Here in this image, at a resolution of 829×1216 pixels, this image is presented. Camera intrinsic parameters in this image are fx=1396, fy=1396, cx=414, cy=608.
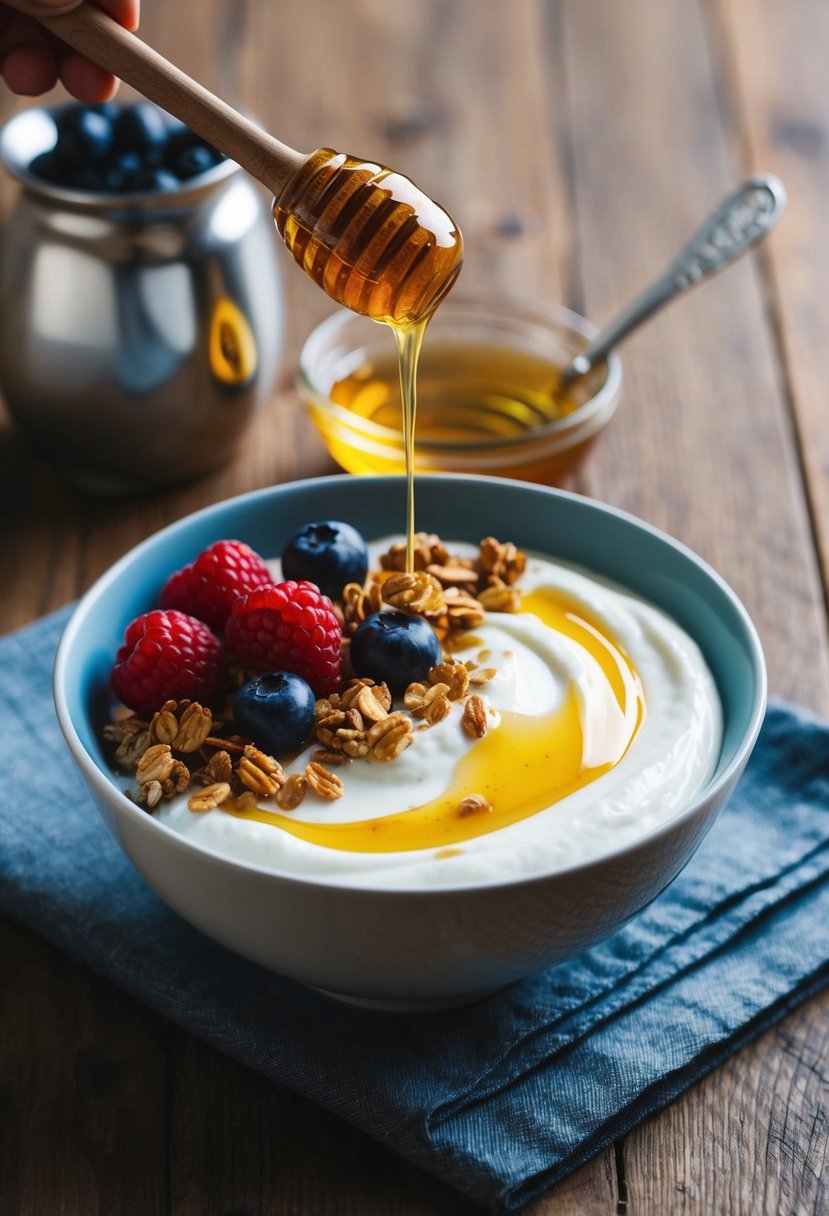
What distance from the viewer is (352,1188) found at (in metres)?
1.23

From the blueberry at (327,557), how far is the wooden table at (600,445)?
480mm

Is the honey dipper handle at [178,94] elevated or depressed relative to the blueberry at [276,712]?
elevated

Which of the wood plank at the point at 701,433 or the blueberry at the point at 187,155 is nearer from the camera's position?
the wood plank at the point at 701,433

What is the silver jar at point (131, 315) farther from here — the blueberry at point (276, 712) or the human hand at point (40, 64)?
the blueberry at point (276, 712)

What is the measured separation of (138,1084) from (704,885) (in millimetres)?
627

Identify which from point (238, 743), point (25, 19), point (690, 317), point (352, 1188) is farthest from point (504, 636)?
point (690, 317)

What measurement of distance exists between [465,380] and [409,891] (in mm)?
1280

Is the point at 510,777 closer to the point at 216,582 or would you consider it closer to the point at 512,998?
the point at 512,998

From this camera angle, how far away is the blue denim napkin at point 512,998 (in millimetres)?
1256

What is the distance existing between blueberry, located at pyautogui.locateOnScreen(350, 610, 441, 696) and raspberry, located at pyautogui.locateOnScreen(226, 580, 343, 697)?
36 mm

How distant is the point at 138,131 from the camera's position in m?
2.01

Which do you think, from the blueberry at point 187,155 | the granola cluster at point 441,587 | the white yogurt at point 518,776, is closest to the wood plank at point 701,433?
the white yogurt at point 518,776

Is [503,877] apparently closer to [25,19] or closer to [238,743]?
[238,743]

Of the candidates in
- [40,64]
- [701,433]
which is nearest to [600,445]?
[701,433]
